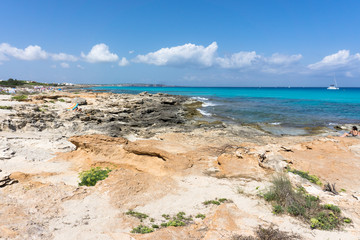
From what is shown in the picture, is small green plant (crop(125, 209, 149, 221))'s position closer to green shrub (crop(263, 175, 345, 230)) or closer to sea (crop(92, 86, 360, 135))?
green shrub (crop(263, 175, 345, 230))

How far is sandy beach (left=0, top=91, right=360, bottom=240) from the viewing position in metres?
5.09

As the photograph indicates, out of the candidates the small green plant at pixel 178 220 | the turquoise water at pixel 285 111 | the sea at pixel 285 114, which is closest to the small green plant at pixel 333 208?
the small green plant at pixel 178 220

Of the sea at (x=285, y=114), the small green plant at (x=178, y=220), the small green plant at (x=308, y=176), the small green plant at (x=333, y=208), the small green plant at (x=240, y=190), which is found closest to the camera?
the small green plant at (x=178, y=220)

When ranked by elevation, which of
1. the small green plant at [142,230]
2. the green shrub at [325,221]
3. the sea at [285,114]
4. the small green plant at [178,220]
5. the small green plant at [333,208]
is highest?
the sea at [285,114]

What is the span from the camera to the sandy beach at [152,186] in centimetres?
509

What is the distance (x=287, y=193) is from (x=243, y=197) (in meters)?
1.40

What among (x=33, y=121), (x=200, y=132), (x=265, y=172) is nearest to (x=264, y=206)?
(x=265, y=172)

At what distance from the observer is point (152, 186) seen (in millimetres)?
7656

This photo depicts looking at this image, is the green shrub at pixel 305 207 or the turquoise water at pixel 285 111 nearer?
the green shrub at pixel 305 207

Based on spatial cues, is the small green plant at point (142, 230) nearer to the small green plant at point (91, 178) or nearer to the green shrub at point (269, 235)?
the green shrub at point (269, 235)

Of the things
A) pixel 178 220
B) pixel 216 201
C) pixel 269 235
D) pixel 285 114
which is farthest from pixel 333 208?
pixel 285 114

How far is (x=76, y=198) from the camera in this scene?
650cm

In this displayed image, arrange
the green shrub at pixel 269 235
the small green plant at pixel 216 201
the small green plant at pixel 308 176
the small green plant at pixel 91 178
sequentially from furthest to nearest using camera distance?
the small green plant at pixel 308 176, the small green plant at pixel 91 178, the small green plant at pixel 216 201, the green shrub at pixel 269 235

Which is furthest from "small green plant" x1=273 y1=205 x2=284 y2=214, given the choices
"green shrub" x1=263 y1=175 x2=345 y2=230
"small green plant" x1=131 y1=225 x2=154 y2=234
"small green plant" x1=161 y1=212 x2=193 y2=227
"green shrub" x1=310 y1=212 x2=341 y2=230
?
"small green plant" x1=131 y1=225 x2=154 y2=234
